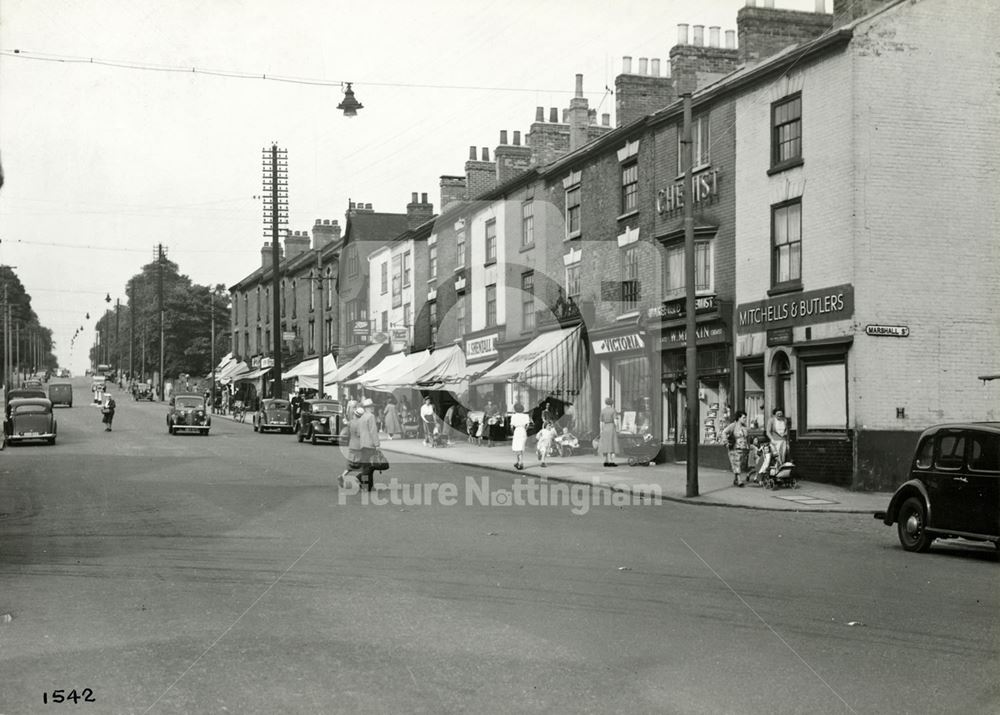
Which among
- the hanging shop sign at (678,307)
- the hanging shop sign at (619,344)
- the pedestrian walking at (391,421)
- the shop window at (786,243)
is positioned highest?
the shop window at (786,243)

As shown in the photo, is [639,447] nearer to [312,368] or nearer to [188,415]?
[188,415]

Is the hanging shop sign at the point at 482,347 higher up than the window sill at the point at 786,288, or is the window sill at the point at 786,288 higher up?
the window sill at the point at 786,288

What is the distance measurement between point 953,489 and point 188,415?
3263 centimetres

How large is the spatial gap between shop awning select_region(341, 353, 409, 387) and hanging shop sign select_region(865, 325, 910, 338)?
2696 cm

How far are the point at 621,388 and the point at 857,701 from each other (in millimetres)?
24755

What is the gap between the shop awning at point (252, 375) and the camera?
66.4 meters

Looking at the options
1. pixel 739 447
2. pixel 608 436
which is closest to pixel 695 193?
pixel 608 436

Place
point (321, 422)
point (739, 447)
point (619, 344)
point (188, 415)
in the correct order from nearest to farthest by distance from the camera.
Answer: point (739, 447)
point (619, 344)
point (321, 422)
point (188, 415)

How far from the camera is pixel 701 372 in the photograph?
85.9 feet

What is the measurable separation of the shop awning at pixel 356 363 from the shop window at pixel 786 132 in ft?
98.7

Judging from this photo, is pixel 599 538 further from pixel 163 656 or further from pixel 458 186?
pixel 458 186

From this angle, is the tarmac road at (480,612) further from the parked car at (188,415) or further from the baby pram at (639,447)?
the parked car at (188,415)

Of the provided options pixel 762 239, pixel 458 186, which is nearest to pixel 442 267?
pixel 458 186

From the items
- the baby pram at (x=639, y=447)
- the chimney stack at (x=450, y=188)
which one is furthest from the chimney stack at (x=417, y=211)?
the baby pram at (x=639, y=447)
